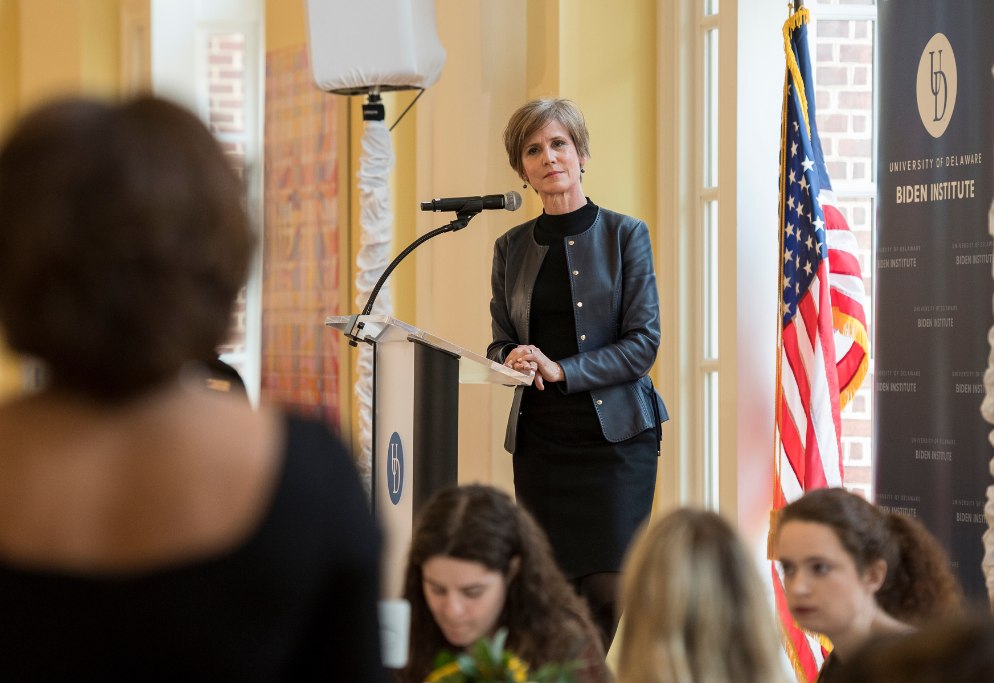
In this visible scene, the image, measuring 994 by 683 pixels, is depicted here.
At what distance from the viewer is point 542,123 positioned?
114 inches

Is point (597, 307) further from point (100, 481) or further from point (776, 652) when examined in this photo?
point (100, 481)

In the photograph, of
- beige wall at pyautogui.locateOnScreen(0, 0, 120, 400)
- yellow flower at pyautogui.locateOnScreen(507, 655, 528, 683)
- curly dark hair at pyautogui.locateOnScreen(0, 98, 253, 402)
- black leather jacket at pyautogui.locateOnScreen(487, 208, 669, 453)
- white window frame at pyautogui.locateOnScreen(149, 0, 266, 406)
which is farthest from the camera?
beige wall at pyautogui.locateOnScreen(0, 0, 120, 400)

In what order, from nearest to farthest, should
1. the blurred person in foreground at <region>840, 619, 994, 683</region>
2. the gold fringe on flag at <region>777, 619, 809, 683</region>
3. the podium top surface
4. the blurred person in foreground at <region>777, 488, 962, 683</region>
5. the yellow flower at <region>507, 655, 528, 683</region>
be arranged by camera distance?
the blurred person in foreground at <region>840, 619, 994, 683</region> < the yellow flower at <region>507, 655, 528, 683</region> < the blurred person in foreground at <region>777, 488, 962, 683</region> < the podium top surface < the gold fringe on flag at <region>777, 619, 809, 683</region>

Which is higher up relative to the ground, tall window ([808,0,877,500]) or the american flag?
tall window ([808,0,877,500])

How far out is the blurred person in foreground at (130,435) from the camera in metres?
0.65

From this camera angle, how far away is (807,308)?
10.2 ft

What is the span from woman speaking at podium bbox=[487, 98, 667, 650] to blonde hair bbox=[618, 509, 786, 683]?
131 centimetres

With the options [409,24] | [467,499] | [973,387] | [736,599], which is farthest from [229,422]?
[409,24]

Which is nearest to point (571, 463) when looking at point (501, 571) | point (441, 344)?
point (441, 344)

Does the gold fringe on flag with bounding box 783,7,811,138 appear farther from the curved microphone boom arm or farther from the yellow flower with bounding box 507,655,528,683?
the yellow flower with bounding box 507,655,528,683

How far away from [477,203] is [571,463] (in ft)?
2.74

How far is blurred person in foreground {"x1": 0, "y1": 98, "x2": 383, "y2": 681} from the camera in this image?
0.65 meters

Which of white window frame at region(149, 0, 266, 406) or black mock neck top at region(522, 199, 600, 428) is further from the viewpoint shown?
white window frame at region(149, 0, 266, 406)

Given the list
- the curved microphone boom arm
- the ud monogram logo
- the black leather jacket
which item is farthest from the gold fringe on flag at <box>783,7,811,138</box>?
the curved microphone boom arm
